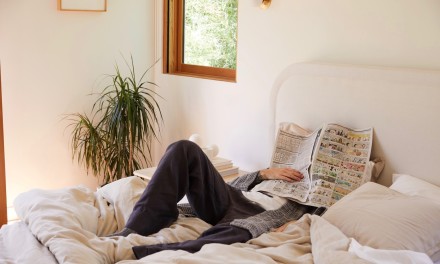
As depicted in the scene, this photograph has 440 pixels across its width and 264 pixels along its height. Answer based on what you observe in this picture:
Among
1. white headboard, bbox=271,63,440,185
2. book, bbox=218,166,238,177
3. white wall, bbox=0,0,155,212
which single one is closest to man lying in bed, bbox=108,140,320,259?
white headboard, bbox=271,63,440,185

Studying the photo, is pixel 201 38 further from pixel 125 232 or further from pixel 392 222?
pixel 392 222

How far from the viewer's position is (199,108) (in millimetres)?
3725

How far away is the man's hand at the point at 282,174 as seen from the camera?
2.73 meters

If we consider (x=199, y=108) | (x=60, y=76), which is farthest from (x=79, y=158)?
(x=199, y=108)

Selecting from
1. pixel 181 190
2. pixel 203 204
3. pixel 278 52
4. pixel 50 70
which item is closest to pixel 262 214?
pixel 203 204

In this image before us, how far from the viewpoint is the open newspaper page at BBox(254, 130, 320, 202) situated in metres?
2.64

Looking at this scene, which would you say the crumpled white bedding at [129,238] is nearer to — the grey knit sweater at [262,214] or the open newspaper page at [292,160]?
the grey knit sweater at [262,214]

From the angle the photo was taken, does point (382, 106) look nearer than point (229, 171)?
Yes

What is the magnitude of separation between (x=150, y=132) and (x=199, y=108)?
51cm

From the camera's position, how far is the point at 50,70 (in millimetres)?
3562

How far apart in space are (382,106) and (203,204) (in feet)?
3.07

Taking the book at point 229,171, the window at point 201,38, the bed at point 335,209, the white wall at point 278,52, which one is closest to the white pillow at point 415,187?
the bed at point 335,209

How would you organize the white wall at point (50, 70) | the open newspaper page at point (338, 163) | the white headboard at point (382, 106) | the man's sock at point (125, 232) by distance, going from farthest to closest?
the white wall at point (50, 70) < the open newspaper page at point (338, 163) < the white headboard at point (382, 106) < the man's sock at point (125, 232)

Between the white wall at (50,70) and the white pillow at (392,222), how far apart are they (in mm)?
2068
